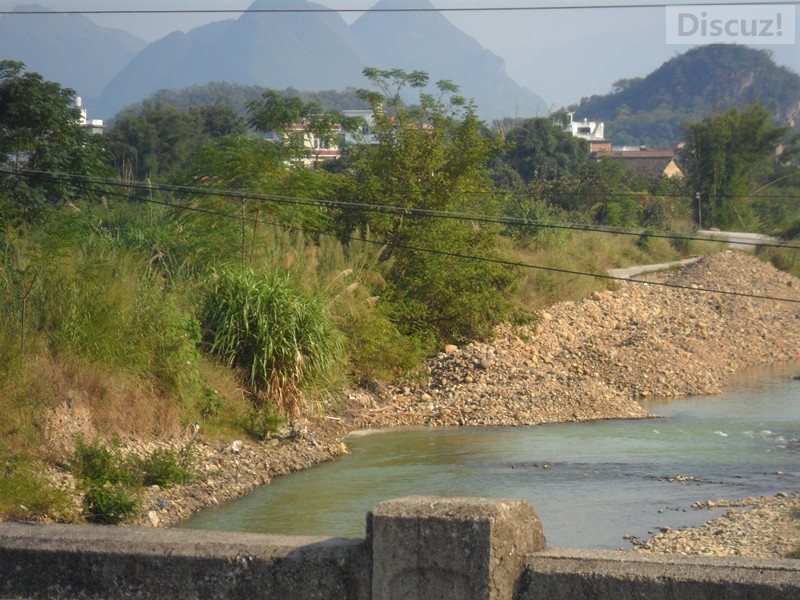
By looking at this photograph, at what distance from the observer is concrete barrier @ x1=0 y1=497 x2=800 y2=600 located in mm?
3320

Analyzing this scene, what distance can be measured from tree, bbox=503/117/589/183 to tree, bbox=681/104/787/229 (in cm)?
1108

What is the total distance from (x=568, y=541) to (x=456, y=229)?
10719 millimetres

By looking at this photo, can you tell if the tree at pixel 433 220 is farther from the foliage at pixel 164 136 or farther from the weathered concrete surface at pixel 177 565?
the foliage at pixel 164 136

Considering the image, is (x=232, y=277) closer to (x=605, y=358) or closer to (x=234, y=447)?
(x=234, y=447)

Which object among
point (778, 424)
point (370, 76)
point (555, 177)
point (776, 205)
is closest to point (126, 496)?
point (778, 424)

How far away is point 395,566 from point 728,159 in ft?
84.0

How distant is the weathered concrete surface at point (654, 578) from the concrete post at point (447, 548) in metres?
0.10

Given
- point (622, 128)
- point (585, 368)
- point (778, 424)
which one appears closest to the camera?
point (778, 424)

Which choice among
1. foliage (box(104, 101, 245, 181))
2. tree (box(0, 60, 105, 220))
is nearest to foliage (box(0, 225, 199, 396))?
tree (box(0, 60, 105, 220))

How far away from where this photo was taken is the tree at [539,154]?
44.8m

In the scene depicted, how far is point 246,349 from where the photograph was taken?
13219 mm

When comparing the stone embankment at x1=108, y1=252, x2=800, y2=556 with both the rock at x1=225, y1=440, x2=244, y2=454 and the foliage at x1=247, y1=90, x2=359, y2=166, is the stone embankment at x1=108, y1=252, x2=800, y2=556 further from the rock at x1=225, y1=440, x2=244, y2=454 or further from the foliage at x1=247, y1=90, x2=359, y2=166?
the foliage at x1=247, y1=90, x2=359, y2=166

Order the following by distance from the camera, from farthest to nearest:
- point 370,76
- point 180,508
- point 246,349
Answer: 1. point 370,76
2. point 246,349
3. point 180,508

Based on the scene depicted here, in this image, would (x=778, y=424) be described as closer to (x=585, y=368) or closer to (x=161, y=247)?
(x=585, y=368)
